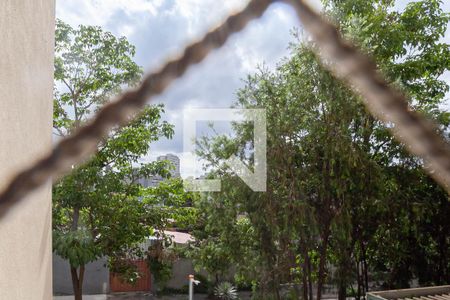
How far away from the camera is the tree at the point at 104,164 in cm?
363

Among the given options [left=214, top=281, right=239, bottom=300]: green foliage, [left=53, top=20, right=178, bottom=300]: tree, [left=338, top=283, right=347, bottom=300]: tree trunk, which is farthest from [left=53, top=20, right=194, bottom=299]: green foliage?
[left=214, top=281, right=239, bottom=300]: green foliage

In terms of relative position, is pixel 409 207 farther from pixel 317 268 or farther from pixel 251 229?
pixel 251 229

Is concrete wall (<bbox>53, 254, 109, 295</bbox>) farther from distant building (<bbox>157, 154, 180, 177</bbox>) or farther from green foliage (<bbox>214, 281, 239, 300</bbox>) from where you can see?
distant building (<bbox>157, 154, 180, 177</bbox>)

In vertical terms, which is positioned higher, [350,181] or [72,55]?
[72,55]

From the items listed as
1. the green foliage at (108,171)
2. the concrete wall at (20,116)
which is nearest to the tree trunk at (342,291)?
the green foliage at (108,171)

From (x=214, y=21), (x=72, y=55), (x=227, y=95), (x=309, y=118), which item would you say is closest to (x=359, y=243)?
(x=309, y=118)

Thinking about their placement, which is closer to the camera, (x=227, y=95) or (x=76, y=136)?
(x=76, y=136)

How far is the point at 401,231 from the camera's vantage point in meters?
3.69

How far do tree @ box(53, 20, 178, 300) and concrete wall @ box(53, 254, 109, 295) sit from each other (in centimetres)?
178

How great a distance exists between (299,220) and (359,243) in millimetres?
986

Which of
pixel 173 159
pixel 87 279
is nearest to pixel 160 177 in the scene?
pixel 173 159

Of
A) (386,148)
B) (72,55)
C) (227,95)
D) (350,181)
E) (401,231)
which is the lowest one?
(401,231)

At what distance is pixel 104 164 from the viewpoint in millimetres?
3826

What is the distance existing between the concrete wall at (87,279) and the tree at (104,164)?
1781mm
